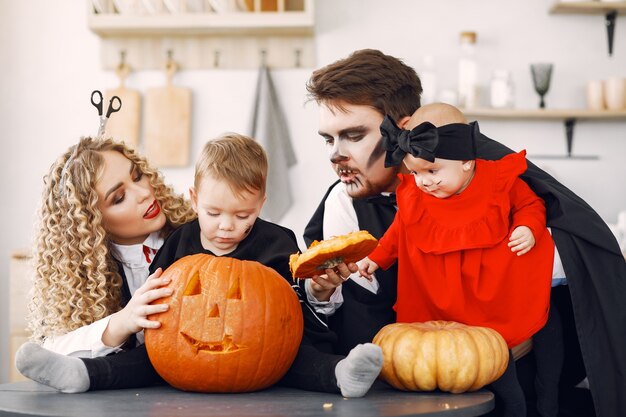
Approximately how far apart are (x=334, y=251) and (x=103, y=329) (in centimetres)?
52

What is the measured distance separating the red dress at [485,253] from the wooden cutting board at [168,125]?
276cm

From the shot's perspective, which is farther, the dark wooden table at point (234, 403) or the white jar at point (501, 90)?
the white jar at point (501, 90)

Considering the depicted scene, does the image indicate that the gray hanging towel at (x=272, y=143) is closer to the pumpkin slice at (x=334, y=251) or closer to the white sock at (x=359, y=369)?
the pumpkin slice at (x=334, y=251)

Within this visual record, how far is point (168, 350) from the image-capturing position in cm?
150

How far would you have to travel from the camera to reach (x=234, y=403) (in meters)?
1.39

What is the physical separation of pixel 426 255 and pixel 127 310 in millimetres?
660

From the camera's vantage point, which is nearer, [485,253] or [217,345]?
[217,345]

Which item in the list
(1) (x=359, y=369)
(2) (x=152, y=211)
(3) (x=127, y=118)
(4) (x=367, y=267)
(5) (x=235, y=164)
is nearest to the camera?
(1) (x=359, y=369)

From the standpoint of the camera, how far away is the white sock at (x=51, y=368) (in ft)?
4.63

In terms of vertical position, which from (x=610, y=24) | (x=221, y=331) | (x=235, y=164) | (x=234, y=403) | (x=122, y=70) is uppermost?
(x=610, y=24)

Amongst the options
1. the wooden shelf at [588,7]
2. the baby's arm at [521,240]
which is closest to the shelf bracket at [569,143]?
the wooden shelf at [588,7]

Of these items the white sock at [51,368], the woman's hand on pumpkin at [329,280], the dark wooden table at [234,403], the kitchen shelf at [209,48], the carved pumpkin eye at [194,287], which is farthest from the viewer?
the kitchen shelf at [209,48]

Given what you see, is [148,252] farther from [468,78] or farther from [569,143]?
[569,143]

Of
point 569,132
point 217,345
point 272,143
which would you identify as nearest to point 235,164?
point 217,345
